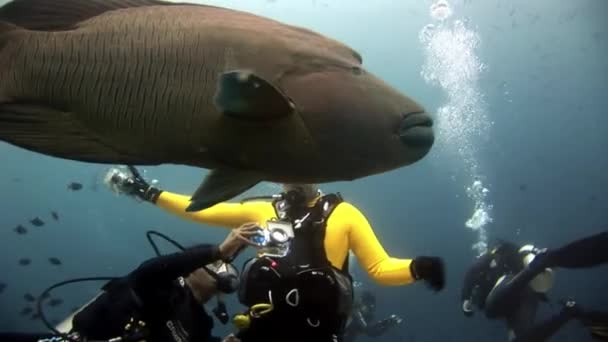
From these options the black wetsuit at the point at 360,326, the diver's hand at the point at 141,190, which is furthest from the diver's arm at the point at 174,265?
the black wetsuit at the point at 360,326

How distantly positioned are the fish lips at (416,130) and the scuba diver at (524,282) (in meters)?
7.84


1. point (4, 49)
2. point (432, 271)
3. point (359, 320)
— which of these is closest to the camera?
point (4, 49)

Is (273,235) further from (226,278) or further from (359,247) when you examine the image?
(359,247)

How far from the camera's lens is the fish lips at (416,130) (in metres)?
1.15

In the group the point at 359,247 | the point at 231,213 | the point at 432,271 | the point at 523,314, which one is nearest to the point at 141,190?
the point at 231,213

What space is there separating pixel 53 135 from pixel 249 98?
0.58 metres

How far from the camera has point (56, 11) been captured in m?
1.40

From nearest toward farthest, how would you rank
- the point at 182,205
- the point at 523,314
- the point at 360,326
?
the point at 182,205 → the point at 523,314 → the point at 360,326

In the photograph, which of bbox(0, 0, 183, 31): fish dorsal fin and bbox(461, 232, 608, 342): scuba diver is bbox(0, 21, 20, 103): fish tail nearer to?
bbox(0, 0, 183, 31): fish dorsal fin

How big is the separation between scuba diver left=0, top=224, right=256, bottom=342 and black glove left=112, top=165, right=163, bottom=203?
0.81 metres

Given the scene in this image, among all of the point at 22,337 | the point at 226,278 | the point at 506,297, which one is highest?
the point at 226,278

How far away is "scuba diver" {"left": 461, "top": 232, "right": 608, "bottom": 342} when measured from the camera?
824cm

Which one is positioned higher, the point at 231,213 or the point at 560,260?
the point at 231,213

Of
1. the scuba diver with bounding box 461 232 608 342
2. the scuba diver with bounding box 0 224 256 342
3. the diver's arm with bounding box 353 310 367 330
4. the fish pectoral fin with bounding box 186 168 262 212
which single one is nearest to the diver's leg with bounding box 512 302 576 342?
the scuba diver with bounding box 461 232 608 342
